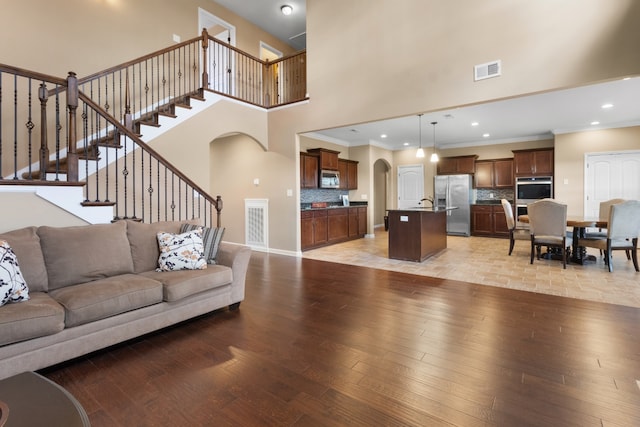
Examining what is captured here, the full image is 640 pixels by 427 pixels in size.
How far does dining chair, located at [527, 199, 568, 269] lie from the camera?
15.6 ft

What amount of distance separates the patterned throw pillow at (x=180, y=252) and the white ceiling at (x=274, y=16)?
20.0 ft

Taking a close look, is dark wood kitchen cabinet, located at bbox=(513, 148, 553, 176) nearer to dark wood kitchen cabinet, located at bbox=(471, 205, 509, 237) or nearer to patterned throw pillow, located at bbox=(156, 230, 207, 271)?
dark wood kitchen cabinet, located at bbox=(471, 205, 509, 237)

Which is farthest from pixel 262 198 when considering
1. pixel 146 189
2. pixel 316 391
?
pixel 316 391

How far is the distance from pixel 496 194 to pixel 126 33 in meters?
9.49

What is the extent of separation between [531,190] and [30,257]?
952 centimetres

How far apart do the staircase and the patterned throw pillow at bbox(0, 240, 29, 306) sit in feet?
2.65

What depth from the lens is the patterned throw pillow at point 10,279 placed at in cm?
201

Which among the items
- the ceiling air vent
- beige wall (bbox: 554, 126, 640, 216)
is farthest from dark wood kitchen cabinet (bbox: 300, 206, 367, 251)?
beige wall (bbox: 554, 126, 640, 216)

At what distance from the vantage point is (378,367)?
211cm

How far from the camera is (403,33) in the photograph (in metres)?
4.73

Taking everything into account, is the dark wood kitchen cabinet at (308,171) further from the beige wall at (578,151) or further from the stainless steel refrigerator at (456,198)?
the beige wall at (578,151)

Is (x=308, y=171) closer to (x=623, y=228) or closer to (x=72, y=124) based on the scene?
(x=72, y=124)

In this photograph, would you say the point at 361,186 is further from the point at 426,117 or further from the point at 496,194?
the point at 496,194

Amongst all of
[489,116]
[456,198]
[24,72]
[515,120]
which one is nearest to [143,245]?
[24,72]
